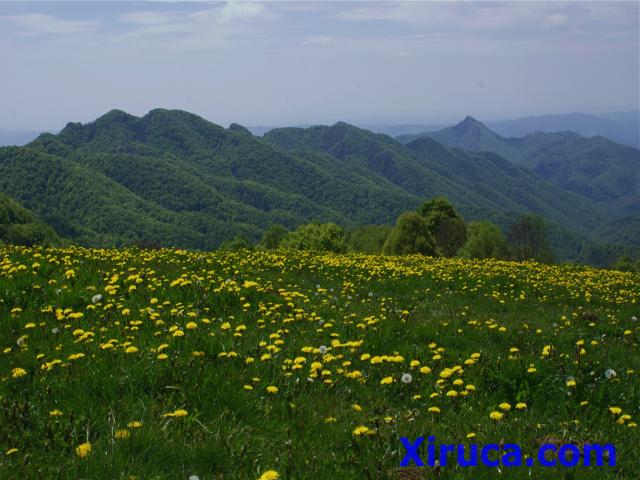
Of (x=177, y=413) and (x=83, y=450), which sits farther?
(x=177, y=413)

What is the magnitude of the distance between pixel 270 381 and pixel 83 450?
7.96 ft

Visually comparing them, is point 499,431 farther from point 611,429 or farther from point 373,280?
point 373,280

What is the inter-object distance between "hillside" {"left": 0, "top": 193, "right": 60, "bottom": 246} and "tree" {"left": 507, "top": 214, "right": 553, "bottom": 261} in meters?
94.4

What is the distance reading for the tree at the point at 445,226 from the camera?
68312 millimetres

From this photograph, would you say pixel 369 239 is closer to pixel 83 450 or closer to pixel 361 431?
pixel 361 431

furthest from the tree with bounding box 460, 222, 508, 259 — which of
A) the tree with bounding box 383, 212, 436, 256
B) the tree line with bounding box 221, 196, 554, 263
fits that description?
the tree with bounding box 383, 212, 436, 256

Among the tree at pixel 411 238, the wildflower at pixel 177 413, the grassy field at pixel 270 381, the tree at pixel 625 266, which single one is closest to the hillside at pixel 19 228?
the tree at pixel 411 238

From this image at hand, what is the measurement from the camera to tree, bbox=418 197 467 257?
224 ft

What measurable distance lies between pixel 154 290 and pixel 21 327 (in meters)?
2.62

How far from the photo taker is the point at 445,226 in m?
68.7

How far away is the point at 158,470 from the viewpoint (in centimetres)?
393

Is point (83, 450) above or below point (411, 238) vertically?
above

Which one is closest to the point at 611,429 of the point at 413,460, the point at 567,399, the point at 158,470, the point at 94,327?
the point at 567,399

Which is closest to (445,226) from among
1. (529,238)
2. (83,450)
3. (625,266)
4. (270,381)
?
(529,238)
